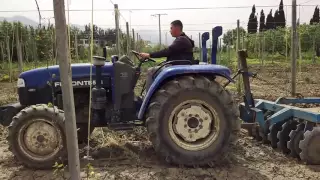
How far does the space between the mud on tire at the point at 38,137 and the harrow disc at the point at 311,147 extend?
2.94 m

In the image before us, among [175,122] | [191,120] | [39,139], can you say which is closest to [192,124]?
[191,120]

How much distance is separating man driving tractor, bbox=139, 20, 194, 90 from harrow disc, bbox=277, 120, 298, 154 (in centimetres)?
162

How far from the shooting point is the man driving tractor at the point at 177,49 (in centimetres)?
474

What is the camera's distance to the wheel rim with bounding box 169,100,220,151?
176 inches

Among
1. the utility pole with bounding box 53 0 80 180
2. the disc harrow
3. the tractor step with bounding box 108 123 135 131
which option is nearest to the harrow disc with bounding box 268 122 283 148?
the disc harrow

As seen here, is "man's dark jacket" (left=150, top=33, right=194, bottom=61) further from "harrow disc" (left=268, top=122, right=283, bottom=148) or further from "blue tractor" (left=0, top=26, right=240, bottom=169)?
"harrow disc" (left=268, top=122, right=283, bottom=148)

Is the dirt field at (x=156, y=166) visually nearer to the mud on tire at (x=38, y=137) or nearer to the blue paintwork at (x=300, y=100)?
the mud on tire at (x=38, y=137)

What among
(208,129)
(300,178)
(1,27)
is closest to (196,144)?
(208,129)

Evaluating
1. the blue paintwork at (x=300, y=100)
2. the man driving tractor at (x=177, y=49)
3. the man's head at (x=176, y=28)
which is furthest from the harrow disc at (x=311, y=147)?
the man's head at (x=176, y=28)

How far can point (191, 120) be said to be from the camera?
14.7 feet

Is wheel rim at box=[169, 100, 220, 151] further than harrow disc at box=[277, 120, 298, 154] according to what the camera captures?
No

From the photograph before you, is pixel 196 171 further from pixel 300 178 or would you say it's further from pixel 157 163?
pixel 300 178

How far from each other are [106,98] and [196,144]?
1.35 m

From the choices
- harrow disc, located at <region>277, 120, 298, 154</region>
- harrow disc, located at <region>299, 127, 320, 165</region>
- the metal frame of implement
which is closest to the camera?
harrow disc, located at <region>299, 127, 320, 165</region>
